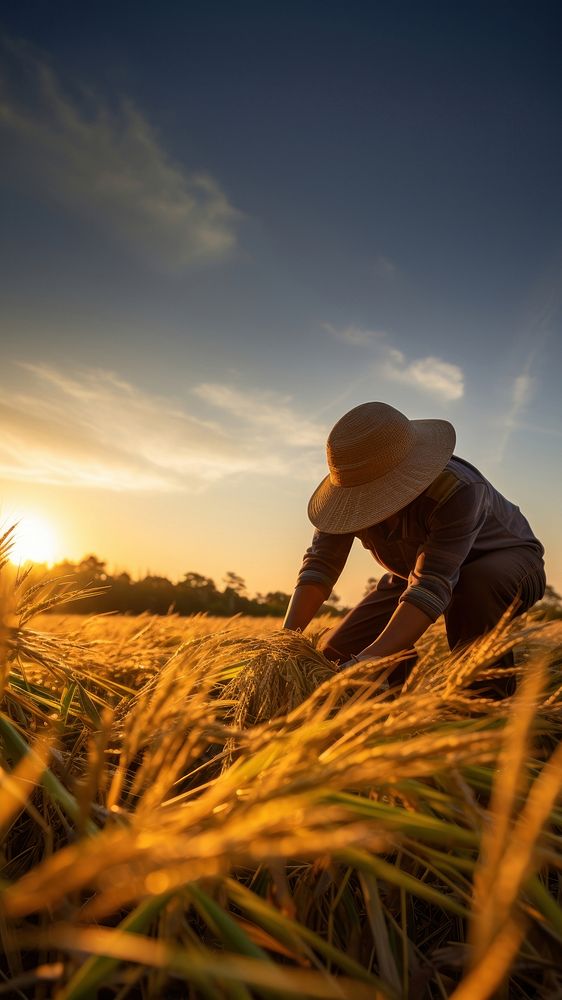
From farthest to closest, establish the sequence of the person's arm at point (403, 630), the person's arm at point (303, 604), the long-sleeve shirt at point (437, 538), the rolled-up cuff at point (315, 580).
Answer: the rolled-up cuff at point (315, 580) → the person's arm at point (303, 604) → the long-sleeve shirt at point (437, 538) → the person's arm at point (403, 630)

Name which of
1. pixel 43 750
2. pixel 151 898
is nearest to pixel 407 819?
pixel 151 898

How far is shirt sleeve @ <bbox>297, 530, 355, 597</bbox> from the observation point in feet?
10.3

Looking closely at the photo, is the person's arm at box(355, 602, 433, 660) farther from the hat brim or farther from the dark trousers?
the hat brim

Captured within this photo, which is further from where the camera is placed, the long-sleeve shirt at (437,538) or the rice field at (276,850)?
the long-sleeve shirt at (437,538)

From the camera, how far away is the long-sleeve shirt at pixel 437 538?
242 cm

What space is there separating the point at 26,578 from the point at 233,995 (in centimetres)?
84

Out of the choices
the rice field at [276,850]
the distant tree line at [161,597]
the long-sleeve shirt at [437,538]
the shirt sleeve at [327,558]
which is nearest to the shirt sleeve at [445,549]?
the long-sleeve shirt at [437,538]

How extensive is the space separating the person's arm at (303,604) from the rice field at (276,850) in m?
1.73

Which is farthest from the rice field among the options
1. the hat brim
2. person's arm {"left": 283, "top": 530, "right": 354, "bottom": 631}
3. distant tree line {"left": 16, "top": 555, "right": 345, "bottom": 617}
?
distant tree line {"left": 16, "top": 555, "right": 345, "bottom": 617}

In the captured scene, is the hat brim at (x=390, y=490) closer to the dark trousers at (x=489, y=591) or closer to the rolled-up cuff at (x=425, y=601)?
the rolled-up cuff at (x=425, y=601)

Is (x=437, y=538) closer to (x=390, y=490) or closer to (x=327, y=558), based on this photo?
(x=390, y=490)

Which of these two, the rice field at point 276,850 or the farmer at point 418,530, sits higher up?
the farmer at point 418,530

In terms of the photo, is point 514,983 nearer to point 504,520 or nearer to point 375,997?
point 375,997

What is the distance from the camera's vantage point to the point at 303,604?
119 inches
